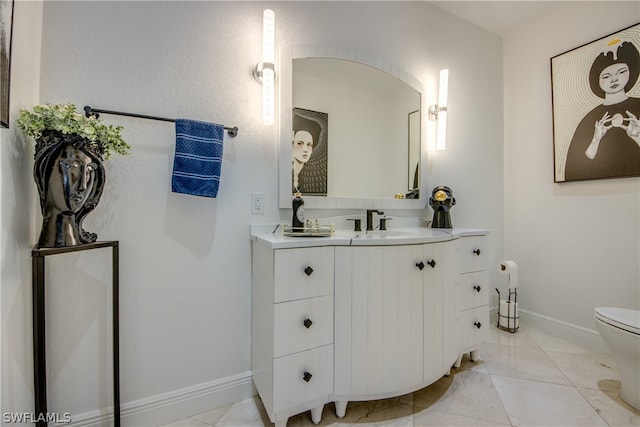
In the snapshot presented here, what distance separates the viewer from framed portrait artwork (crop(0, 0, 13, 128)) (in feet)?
2.81

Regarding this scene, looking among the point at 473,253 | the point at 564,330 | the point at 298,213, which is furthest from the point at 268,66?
the point at 564,330

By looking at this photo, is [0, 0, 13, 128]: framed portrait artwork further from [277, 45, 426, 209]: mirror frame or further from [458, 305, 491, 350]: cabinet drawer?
[458, 305, 491, 350]: cabinet drawer

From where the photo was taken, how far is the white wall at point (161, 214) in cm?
118

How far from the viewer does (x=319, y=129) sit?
1.70m

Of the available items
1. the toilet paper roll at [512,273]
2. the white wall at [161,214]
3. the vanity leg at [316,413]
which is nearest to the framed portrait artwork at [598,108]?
the toilet paper roll at [512,273]

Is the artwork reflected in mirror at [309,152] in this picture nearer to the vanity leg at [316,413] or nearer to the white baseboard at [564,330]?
the vanity leg at [316,413]

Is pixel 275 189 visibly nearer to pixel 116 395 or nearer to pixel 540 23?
pixel 116 395

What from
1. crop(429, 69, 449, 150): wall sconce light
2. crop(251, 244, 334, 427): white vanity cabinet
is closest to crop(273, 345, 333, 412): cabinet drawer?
crop(251, 244, 334, 427): white vanity cabinet

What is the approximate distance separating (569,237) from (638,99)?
0.98 metres

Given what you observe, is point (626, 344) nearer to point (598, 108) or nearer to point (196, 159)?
point (598, 108)

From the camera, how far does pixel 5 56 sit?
34.5 inches

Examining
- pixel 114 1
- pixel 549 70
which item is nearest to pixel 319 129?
pixel 114 1

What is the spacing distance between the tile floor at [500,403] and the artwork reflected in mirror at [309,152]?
1149mm

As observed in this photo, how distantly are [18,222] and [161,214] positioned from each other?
461 millimetres
